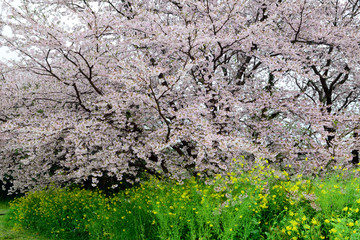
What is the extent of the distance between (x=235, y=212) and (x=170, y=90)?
11.5 ft

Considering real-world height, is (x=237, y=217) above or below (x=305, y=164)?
below

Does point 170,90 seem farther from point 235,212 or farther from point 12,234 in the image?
point 12,234

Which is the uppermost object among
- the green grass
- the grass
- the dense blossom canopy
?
the dense blossom canopy

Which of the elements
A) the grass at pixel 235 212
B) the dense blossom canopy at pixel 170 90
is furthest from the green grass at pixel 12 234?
the dense blossom canopy at pixel 170 90

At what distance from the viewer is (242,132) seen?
7.96m

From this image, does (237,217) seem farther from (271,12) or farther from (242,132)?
(271,12)

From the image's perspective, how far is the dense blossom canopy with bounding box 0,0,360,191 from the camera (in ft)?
20.6

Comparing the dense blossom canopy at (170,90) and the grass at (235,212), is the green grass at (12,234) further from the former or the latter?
the dense blossom canopy at (170,90)

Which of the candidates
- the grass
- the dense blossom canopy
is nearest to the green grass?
the grass

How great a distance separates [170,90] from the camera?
700 cm

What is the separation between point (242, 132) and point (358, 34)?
4.16 meters

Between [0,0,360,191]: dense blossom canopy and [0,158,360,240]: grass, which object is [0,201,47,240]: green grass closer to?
[0,158,360,240]: grass

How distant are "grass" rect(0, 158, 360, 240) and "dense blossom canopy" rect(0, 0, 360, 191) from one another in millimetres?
917

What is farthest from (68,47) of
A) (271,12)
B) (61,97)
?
Result: (271,12)
